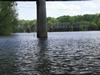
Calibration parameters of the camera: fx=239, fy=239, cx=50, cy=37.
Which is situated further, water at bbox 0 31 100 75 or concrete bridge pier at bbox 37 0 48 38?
concrete bridge pier at bbox 37 0 48 38

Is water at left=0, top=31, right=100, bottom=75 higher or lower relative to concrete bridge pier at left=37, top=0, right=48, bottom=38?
lower

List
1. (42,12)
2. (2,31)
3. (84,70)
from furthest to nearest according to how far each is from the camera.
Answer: (2,31)
(42,12)
(84,70)

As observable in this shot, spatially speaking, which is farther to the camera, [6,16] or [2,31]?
[2,31]

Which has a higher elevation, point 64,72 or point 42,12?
point 42,12

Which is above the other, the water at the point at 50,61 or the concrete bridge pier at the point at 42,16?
the concrete bridge pier at the point at 42,16

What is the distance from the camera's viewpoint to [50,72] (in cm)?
1300

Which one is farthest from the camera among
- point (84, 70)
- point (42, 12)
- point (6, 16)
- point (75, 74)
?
point (6, 16)

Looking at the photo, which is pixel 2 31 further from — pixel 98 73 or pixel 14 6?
pixel 98 73

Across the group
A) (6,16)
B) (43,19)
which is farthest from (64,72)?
(6,16)

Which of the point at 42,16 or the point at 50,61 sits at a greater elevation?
the point at 42,16

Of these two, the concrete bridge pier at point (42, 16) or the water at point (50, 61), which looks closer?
the water at point (50, 61)

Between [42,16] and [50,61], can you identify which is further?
[42,16]

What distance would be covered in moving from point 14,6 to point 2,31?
1112 centimetres

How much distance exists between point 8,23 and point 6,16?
8.72ft
